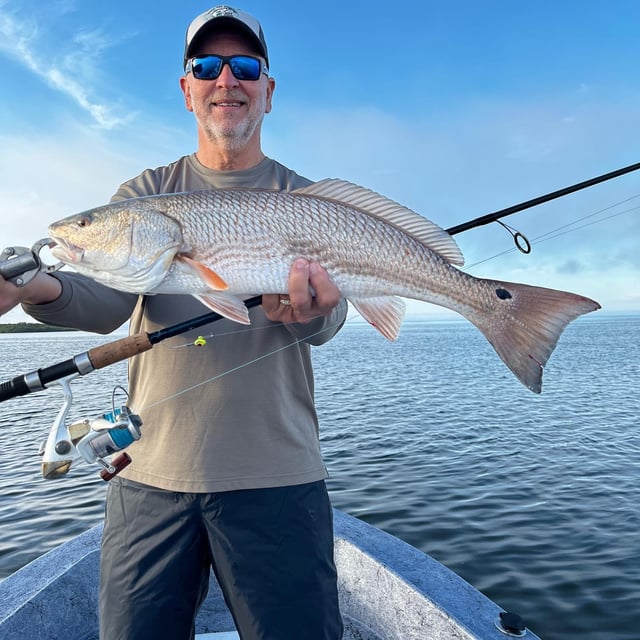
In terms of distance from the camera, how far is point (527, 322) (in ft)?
9.44

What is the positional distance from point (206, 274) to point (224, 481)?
1.04 metres

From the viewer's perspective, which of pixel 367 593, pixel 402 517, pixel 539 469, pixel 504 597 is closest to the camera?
pixel 367 593

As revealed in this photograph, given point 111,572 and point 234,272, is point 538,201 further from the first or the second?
point 111,572

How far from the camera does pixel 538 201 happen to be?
423 centimetres

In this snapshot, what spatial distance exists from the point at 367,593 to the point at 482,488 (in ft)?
21.6

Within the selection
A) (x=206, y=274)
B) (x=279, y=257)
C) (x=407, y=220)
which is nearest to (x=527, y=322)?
(x=407, y=220)

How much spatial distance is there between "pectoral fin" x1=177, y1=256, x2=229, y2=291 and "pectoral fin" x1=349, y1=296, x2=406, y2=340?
748 millimetres

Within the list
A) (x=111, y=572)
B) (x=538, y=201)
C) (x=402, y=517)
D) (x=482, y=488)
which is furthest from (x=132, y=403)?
(x=482, y=488)

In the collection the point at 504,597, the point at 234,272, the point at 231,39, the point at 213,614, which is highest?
the point at 231,39

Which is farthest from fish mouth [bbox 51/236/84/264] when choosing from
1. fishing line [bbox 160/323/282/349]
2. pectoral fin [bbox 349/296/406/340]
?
pectoral fin [bbox 349/296/406/340]

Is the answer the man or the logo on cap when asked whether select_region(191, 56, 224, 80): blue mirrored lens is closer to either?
the logo on cap

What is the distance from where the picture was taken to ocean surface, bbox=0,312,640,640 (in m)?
7.09

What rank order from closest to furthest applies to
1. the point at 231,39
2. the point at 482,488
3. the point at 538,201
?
the point at 231,39, the point at 538,201, the point at 482,488

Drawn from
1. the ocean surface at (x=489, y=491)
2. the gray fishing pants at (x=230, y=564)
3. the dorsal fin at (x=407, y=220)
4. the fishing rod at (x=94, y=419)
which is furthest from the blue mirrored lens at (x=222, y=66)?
the ocean surface at (x=489, y=491)
